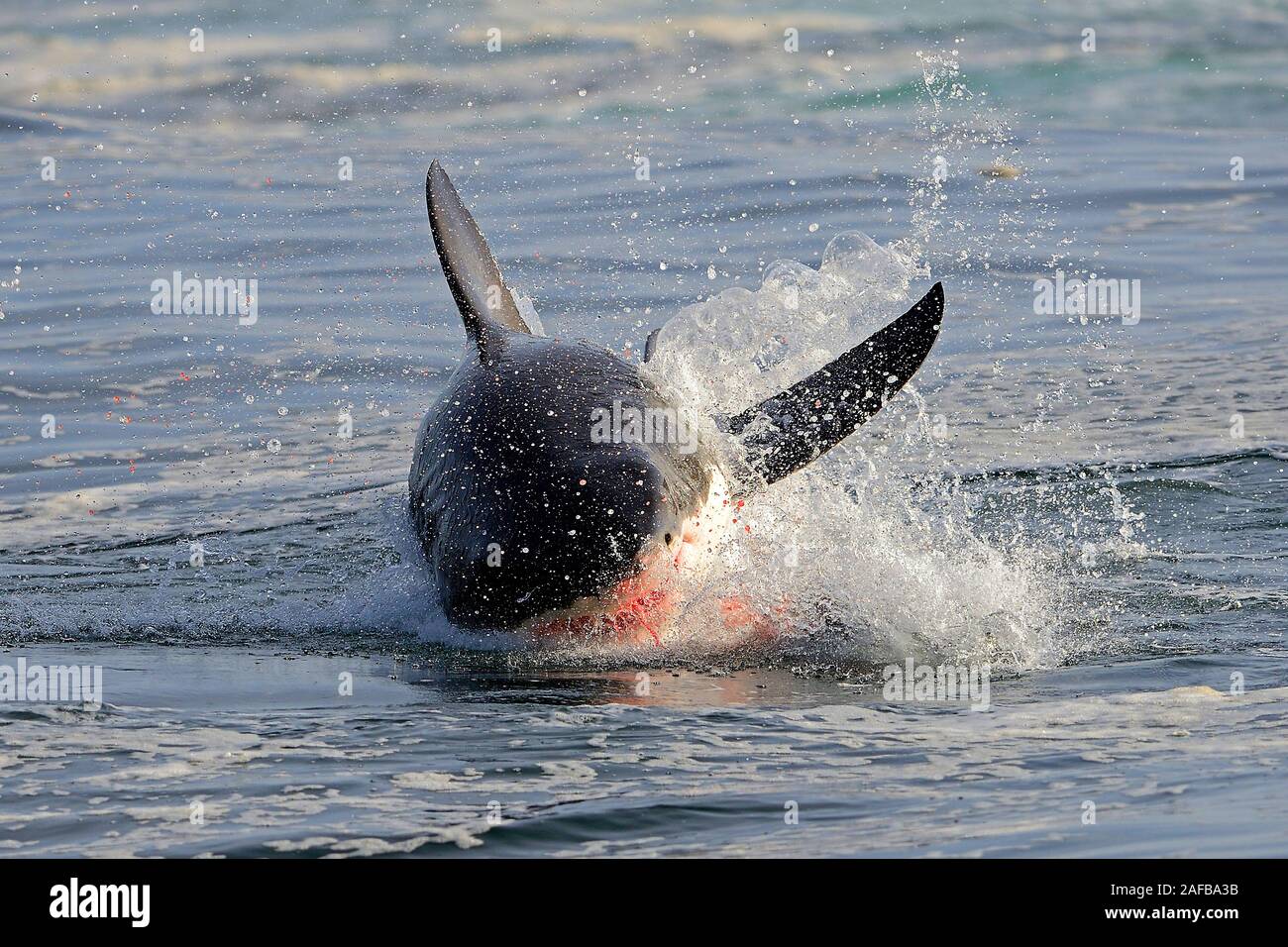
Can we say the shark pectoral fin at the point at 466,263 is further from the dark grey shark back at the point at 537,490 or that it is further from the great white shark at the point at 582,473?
the dark grey shark back at the point at 537,490

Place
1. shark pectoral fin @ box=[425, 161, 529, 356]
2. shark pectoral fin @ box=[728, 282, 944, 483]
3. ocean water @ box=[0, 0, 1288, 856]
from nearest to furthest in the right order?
1. ocean water @ box=[0, 0, 1288, 856]
2. shark pectoral fin @ box=[728, 282, 944, 483]
3. shark pectoral fin @ box=[425, 161, 529, 356]

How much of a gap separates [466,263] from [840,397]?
76.7 inches

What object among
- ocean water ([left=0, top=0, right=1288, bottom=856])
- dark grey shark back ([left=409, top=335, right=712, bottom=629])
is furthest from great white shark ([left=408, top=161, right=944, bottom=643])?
ocean water ([left=0, top=0, right=1288, bottom=856])

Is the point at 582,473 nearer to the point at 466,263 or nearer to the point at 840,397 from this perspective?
the point at 840,397

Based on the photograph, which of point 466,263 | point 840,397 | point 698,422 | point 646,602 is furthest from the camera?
Result: point 466,263

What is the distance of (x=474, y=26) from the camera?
31469mm

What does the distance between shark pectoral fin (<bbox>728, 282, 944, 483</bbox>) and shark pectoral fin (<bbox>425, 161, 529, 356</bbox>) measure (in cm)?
125

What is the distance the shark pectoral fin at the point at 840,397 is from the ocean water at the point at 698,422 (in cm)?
25

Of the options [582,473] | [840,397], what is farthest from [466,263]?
[582,473]

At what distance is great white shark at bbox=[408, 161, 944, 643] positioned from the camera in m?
6.20

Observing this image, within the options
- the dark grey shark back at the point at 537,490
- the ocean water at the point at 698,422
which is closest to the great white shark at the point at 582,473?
the dark grey shark back at the point at 537,490

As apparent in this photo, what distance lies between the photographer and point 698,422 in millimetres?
7719

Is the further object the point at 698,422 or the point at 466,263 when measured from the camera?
the point at 466,263

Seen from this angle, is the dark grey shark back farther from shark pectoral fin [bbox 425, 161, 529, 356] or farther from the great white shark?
shark pectoral fin [bbox 425, 161, 529, 356]
